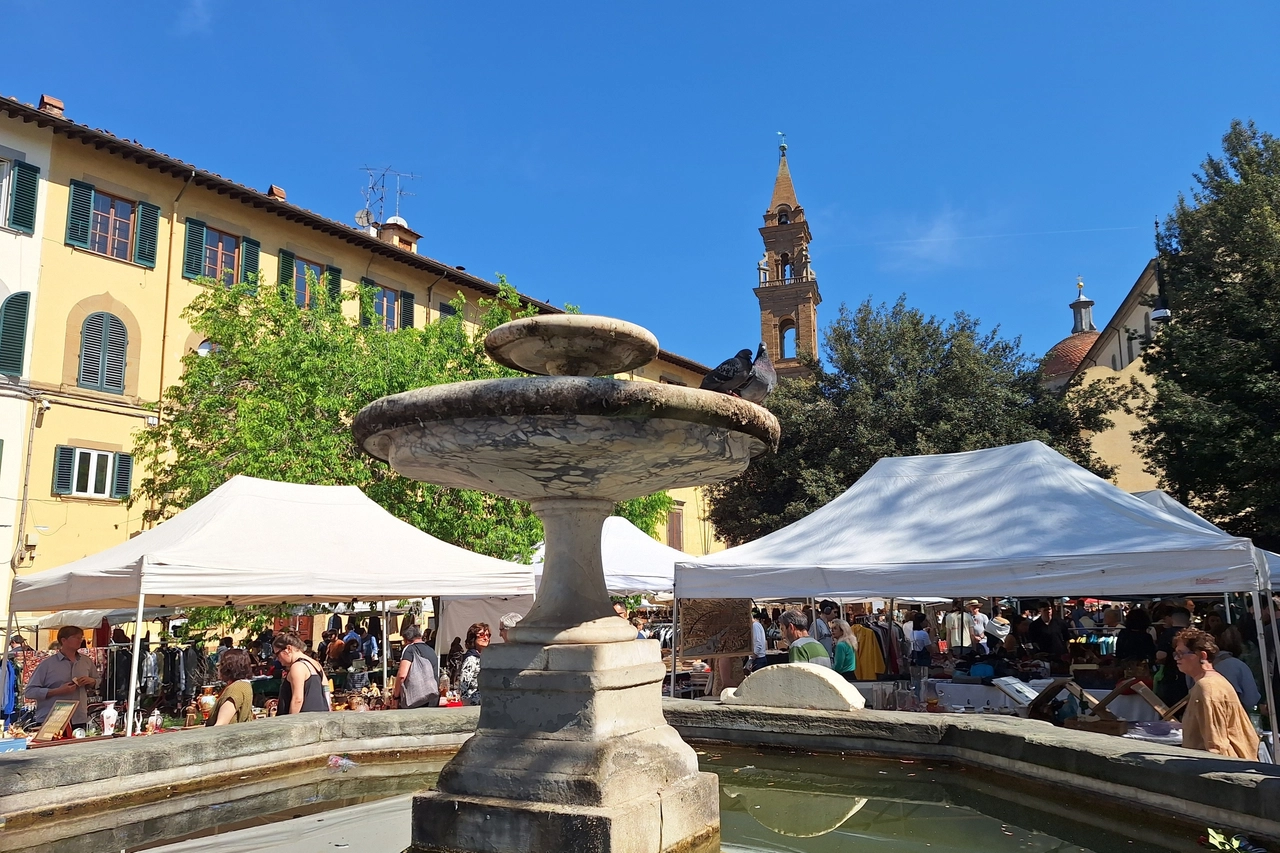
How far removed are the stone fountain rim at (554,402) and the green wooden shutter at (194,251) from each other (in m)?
20.7

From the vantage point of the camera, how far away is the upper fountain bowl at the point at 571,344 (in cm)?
419

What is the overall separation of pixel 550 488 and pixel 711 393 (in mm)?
904

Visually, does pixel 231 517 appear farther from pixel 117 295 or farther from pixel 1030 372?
pixel 1030 372

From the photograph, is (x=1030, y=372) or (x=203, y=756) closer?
(x=203, y=756)

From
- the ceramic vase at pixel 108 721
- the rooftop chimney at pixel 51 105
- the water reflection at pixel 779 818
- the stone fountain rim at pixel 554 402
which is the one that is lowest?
the ceramic vase at pixel 108 721

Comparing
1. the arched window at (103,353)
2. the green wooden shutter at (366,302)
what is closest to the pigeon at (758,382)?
the green wooden shutter at (366,302)

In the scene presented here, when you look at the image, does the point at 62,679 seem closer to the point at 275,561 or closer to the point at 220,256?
the point at 275,561

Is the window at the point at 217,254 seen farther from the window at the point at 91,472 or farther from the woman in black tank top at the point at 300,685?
the woman in black tank top at the point at 300,685

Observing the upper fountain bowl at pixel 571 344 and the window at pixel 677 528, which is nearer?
the upper fountain bowl at pixel 571 344

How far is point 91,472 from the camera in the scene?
19656mm

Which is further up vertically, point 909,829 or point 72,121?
point 72,121

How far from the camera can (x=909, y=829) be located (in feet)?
14.6

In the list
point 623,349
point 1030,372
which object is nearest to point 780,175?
point 1030,372

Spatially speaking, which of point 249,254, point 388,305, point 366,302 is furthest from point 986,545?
point 388,305
